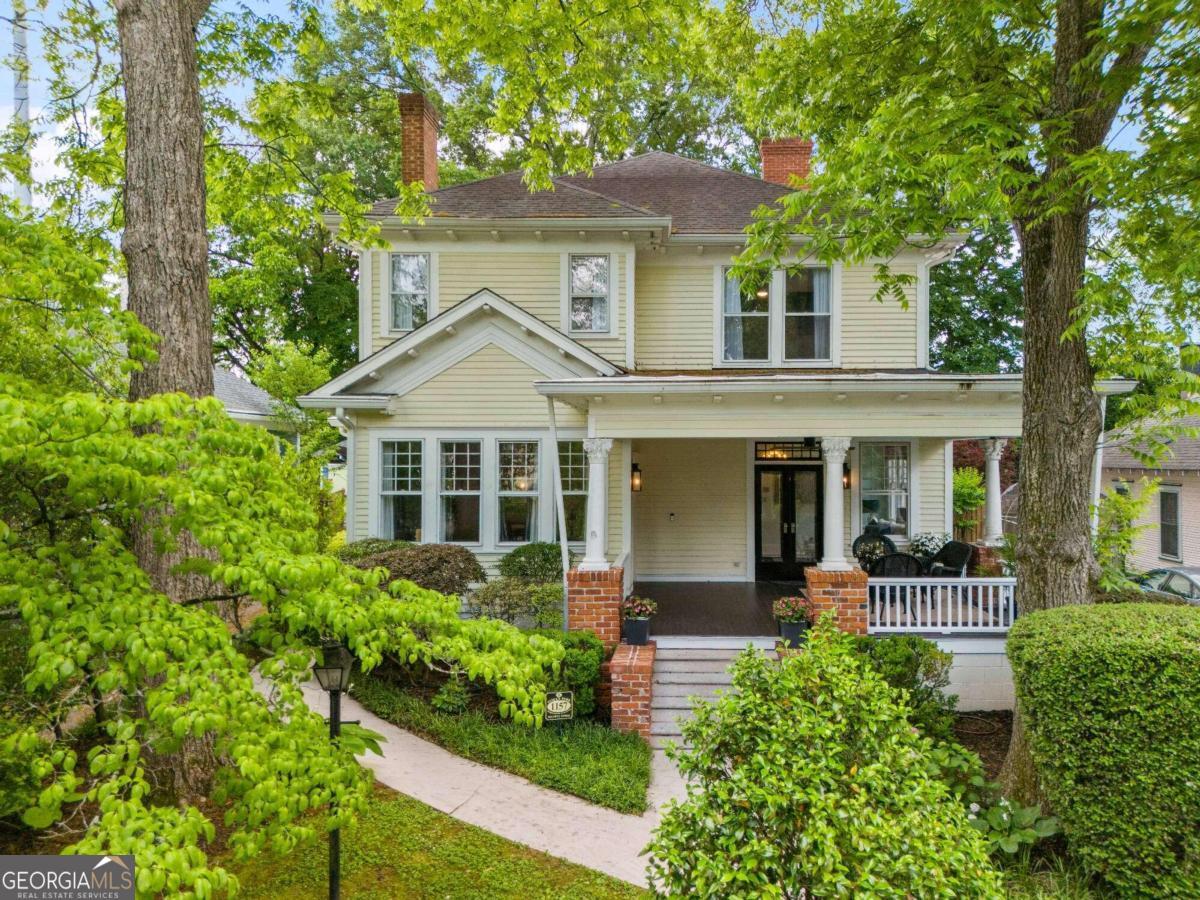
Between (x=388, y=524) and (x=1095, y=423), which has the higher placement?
(x=1095, y=423)

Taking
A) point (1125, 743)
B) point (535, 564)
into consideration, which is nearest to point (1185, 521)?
point (1125, 743)

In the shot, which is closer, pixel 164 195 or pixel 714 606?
pixel 164 195

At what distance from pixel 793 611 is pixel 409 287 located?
26.7 ft

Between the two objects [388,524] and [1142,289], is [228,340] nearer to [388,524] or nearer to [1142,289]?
[388,524]

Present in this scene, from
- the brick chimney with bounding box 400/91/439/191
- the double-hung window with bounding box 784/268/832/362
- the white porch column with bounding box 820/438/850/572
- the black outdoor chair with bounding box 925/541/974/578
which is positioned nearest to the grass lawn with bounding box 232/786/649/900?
the white porch column with bounding box 820/438/850/572

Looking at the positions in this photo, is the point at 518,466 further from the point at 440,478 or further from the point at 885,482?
the point at 885,482

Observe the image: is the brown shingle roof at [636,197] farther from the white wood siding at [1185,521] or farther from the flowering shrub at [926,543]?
the white wood siding at [1185,521]

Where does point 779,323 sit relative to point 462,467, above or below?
above

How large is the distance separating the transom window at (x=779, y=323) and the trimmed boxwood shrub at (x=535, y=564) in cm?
477

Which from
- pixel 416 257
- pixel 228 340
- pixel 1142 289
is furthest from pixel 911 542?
pixel 228 340

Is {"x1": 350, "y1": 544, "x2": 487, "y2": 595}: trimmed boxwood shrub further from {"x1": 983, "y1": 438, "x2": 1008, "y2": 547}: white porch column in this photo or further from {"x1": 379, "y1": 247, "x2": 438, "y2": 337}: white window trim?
{"x1": 983, "y1": 438, "x2": 1008, "y2": 547}: white porch column

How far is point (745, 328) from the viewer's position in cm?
1130

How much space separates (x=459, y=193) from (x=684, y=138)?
48.3ft

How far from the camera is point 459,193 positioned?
11.3m
